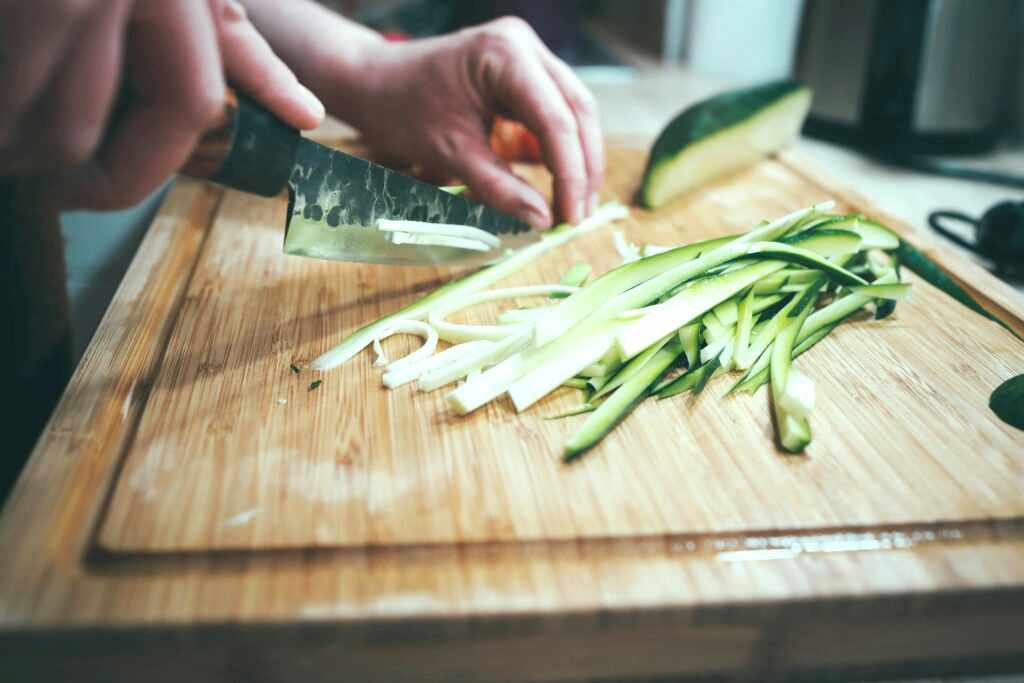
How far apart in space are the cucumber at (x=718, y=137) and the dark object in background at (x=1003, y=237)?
51 centimetres

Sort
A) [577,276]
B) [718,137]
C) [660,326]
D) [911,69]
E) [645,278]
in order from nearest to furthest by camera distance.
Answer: [660,326], [645,278], [577,276], [718,137], [911,69]

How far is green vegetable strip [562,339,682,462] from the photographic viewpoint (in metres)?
0.95

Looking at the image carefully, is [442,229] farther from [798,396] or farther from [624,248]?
[798,396]

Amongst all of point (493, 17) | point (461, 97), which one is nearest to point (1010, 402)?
point (461, 97)

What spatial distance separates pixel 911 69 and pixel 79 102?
6.37ft

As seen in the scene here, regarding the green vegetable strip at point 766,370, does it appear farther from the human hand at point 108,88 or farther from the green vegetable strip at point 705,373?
the human hand at point 108,88

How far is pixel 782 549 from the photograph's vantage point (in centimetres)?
82

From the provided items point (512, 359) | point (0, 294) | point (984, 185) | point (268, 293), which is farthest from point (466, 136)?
point (984, 185)

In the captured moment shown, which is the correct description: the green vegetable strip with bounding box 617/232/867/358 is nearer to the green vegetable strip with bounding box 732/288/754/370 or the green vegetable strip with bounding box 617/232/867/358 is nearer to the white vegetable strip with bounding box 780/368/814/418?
the green vegetable strip with bounding box 732/288/754/370

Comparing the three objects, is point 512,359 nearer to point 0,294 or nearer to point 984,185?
point 0,294

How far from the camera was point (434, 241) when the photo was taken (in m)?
1.29

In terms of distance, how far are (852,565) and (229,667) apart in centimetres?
60

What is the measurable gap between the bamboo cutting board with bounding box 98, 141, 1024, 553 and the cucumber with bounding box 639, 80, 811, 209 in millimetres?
570

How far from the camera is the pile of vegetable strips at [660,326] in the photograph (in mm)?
1057
